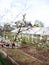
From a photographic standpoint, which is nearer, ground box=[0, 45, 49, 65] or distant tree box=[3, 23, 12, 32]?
distant tree box=[3, 23, 12, 32]

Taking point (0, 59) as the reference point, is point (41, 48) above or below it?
below

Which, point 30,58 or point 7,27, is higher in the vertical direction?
point 7,27

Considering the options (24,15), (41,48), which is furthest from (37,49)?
(24,15)

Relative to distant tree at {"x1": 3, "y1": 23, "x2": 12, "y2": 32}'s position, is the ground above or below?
below

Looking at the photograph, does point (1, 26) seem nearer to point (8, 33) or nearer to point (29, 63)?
point (8, 33)

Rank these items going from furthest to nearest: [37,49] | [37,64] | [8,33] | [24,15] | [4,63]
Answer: [37,49] → [37,64] → [24,15] → [8,33] → [4,63]

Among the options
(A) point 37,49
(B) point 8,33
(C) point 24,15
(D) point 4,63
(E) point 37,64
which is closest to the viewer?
(D) point 4,63

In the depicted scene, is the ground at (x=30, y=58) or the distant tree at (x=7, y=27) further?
the ground at (x=30, y=58)

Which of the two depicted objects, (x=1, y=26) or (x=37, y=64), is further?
(x=37, y=64)

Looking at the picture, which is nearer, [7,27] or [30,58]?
[7,27]

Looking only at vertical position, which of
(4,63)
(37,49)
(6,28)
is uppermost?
(6,28)

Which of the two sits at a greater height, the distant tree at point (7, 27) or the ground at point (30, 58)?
the distant tree at point (7, 27)

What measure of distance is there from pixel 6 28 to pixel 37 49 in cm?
743

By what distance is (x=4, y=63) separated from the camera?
90cm
